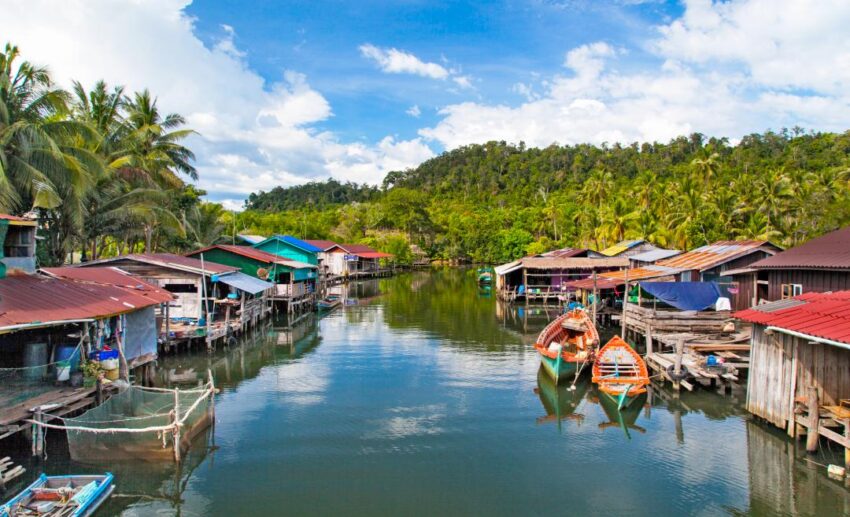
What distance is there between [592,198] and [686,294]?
49901 mm

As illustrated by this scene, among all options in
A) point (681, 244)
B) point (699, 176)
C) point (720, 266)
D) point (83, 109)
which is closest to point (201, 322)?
point (83, 109)

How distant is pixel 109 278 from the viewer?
61.2ft

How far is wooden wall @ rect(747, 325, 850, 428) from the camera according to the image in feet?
40.4

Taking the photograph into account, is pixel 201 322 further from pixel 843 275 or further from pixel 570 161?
pixel 570 161

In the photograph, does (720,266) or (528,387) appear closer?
(528,387)

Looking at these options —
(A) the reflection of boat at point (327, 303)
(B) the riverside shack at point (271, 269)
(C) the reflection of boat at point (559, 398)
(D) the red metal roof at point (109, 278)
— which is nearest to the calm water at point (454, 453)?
(C) the reflection of boat at point (559, 398)

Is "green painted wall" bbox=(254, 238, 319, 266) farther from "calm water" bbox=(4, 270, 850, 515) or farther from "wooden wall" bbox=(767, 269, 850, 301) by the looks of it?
"wooden wall" bbox=(767, 269, 850, 301)

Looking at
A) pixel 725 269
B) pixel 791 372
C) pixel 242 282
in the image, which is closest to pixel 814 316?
pixel 791 372

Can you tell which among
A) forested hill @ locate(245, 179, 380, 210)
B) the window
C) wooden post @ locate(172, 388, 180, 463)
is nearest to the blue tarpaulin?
the window

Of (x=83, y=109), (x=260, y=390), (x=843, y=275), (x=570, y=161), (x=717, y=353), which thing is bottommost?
(x=260, y=390)

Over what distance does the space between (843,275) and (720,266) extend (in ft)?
25.0

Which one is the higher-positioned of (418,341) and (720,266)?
(720,266)

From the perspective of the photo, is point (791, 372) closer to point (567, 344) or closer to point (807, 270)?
point (807, 270)

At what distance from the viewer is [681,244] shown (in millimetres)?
44719
